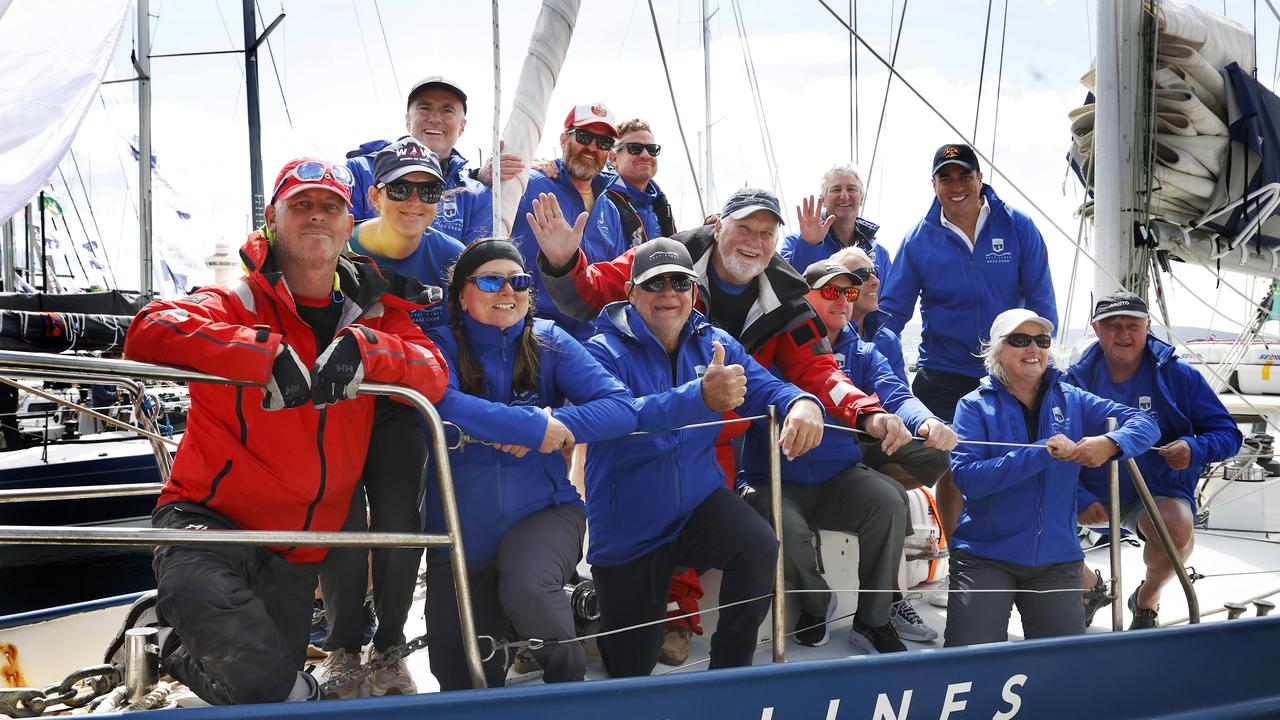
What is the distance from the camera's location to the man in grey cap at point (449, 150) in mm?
4191

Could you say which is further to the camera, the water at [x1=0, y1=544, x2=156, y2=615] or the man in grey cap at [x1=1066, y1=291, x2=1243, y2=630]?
the water at [x1=0, y1=544, x2=156, y2=615]

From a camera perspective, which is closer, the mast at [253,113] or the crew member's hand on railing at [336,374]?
the crew member's hand on railing at [336,374]

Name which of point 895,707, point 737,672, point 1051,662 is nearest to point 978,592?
point 1051,662

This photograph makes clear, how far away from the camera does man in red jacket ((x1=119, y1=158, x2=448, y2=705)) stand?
224 centimetres

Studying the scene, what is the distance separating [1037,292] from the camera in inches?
187

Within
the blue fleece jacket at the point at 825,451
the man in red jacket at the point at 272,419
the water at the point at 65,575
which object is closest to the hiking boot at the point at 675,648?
the blue fleece jacket at the point at 825,451

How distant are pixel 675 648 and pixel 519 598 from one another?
3.19 feet

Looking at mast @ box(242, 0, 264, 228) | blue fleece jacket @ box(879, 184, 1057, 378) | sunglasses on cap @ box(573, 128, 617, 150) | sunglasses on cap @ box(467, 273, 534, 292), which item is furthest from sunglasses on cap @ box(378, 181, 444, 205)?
mast @ box(242, 0, 264, 228)

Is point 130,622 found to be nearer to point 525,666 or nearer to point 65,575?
point 525,666

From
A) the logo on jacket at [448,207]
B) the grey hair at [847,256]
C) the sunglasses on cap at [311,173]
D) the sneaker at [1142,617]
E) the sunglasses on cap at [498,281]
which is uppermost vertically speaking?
the logo on jacket at [448,207]

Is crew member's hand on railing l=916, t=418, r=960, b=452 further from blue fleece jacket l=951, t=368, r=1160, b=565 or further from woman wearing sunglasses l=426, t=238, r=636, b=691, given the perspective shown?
woman wearing sunglasses l=426, t=238, r=636, b=691

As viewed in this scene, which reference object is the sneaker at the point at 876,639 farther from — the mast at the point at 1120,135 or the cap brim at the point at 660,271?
the mast at the point at 1120,135

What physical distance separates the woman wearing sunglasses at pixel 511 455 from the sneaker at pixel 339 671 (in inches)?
13.8

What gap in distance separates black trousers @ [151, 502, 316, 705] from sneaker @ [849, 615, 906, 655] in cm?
217
